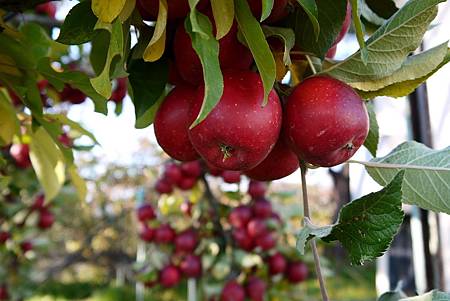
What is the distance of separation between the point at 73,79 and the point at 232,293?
102 centimetres

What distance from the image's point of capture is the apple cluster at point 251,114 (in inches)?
15.1

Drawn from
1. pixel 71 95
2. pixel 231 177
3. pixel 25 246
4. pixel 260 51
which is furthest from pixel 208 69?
pixel 25 246

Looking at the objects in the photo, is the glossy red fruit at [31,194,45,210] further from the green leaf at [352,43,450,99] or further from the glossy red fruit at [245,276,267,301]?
Answer: the green leaf at [352,43,450,99]

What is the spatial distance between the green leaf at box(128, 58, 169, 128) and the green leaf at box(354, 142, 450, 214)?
0.62ft

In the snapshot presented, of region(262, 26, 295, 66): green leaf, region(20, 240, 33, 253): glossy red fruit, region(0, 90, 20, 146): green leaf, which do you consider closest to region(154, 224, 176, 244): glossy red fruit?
region(20, 240, 33, 253): glossy red fruit

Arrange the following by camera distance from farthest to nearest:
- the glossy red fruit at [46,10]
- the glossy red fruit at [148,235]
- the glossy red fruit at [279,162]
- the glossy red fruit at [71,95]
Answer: the glossy red fruit at [148,235] < the glossy red fruit at [46,10] < the glossy red fruit at [71,95] < the glossy red fruit at [279,162]

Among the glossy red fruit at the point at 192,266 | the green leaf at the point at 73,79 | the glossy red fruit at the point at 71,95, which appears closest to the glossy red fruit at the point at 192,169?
the glossy red fruit at the point at 192,266

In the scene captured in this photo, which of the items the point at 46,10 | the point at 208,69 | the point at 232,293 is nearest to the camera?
the point at 208,69

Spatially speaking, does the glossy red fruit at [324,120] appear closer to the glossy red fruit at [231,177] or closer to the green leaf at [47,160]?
the green leaf at [47,160]

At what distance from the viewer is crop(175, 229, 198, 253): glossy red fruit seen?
Result: 5.29 ft

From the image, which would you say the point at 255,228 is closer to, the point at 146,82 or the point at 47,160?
the point at 47,160

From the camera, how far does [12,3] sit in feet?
1.79

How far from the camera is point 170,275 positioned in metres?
1.66

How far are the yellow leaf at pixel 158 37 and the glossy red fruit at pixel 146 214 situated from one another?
155cm
